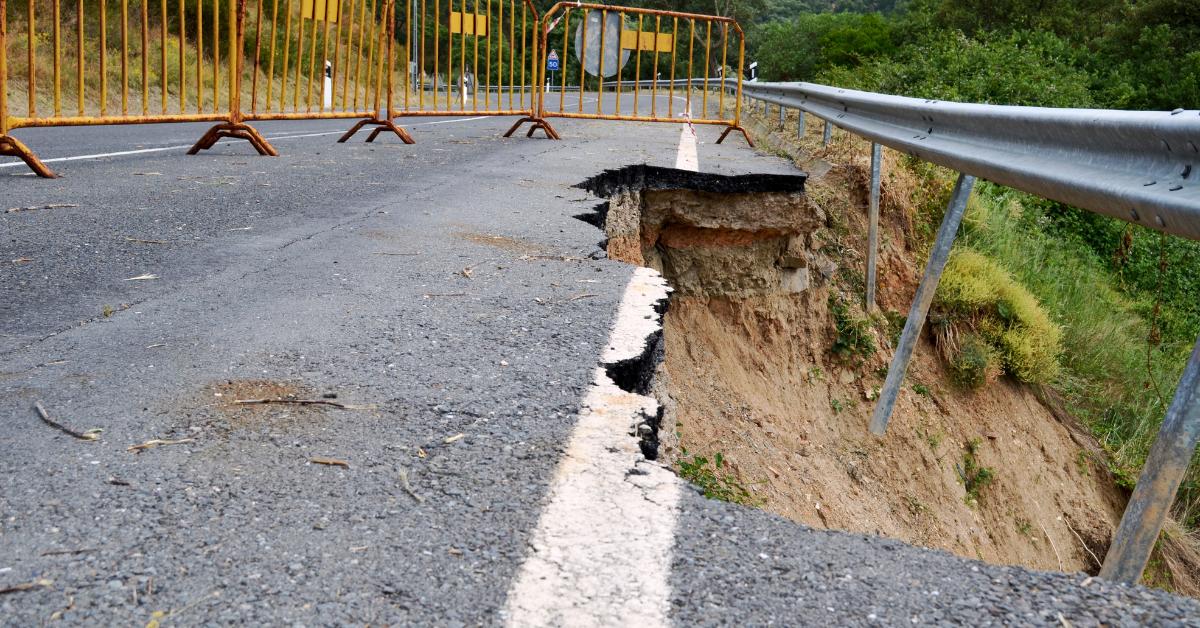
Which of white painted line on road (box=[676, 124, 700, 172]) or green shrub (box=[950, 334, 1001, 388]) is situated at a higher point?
white painted line on road (box=[676, 124, 700, 172])

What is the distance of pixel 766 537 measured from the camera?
2.05 meters

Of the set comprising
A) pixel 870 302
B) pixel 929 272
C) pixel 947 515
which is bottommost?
pixel 947 515

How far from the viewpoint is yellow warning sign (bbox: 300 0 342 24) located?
414 inches

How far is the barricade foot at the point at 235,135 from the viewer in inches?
357

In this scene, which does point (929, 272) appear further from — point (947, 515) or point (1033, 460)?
point (1033, 460)

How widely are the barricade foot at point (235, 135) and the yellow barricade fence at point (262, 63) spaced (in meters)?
0.02

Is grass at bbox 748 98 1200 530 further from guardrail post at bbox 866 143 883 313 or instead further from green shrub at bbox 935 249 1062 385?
guardrail post at bbox 866 143 883 313

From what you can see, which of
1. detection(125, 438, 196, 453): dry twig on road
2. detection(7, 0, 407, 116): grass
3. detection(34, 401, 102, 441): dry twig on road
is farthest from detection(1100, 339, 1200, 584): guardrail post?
detection(7, 0, 407, 116): grass

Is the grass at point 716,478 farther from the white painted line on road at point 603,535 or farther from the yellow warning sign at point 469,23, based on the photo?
the yellow warning sign at point 469,23

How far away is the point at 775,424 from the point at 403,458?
467 cm

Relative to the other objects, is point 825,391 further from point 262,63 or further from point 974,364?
point 262,63

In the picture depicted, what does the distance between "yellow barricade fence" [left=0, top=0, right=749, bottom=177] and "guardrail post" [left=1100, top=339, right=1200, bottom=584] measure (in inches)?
263

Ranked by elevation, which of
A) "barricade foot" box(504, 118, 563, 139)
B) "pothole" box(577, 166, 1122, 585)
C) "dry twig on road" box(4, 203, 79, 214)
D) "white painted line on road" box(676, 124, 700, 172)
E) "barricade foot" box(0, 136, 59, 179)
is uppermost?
"barricade foot" box(504, 118, 563, 139)

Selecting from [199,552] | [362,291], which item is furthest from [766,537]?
[362,291]
